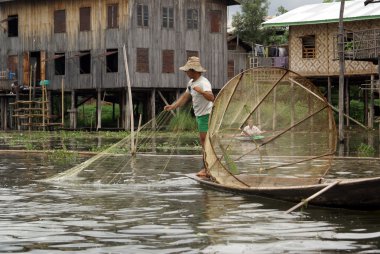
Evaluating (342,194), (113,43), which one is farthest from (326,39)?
(342,194)

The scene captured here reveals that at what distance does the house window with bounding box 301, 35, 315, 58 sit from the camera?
31413mm

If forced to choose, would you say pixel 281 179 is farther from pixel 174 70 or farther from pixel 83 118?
pixel 83 118

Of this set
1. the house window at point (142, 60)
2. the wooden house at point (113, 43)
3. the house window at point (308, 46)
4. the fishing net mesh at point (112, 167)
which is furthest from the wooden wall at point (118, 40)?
the fishing net mesh at point (112, 167)

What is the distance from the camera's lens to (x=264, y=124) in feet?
34.7

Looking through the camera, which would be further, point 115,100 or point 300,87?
point 115,100

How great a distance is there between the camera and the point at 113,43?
31734 millimetres

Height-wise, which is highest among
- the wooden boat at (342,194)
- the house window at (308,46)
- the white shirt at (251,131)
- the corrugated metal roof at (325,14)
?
the corrugated metal roof at (325,14)

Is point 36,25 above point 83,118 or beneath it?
above

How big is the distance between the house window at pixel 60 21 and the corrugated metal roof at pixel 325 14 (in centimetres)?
926

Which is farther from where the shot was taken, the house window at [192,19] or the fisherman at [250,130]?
the house window at [192,19]

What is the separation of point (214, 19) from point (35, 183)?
2390 centimetres

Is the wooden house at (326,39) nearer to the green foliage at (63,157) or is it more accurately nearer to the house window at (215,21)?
the house window at (215,21)

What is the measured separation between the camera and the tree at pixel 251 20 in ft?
148

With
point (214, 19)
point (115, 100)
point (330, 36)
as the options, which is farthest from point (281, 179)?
point (115, 100)
